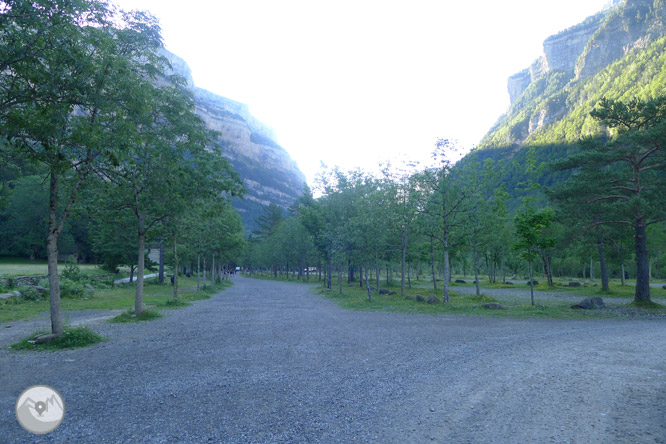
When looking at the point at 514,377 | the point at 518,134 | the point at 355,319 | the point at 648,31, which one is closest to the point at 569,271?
the point at 355,319

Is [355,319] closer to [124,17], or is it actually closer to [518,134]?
[124,17]

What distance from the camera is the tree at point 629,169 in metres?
18.1

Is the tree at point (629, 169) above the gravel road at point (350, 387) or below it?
above

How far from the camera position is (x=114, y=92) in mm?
8461

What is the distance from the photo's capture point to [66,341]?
9.37 m

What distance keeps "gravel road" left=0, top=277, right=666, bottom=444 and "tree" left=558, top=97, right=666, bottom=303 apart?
9.87 metres

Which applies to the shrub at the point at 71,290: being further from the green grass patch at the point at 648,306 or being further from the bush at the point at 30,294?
the green grass patch at the point at 648,306

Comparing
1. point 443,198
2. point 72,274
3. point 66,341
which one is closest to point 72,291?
point 72,274

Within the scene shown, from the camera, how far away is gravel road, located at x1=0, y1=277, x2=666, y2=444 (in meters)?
4.28

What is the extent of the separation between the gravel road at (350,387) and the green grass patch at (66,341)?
478 millimetres

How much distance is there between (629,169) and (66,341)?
25827 millimetres

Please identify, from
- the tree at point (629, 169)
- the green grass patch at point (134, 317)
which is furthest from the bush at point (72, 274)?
the tree at point (629, 169)

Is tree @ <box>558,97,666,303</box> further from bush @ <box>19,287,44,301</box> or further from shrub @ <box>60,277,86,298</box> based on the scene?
bush @ <box>19,287,44,301</box>

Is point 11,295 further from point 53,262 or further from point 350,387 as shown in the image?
point 350,387
